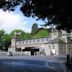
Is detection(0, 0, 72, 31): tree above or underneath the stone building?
underneath

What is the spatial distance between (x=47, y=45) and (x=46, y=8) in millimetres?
87698

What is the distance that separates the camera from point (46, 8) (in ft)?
38.3

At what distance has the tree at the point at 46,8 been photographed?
11055 mm

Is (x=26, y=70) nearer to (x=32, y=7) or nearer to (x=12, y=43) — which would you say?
(x=32, y=7)

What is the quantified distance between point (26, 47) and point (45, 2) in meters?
98.5

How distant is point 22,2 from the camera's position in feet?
38.5

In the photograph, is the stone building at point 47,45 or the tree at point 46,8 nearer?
the tree at point 46,8

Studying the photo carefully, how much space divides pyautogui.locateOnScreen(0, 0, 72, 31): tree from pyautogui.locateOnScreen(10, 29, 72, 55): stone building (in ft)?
241

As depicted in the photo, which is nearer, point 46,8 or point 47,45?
point 46,8

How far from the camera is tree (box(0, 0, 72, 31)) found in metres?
11.1

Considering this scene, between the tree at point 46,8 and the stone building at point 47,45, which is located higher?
the stone building at point 47,45

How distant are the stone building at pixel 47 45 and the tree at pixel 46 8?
73.6 meters

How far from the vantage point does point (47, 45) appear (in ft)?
326

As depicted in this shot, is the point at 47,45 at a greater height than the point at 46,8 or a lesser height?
greater
